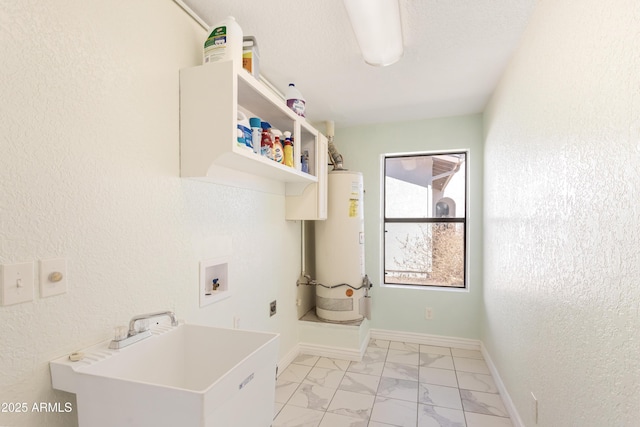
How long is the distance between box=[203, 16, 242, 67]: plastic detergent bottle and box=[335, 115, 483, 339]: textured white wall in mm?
2082

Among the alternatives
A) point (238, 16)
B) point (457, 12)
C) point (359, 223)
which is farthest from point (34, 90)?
point (359, 223)

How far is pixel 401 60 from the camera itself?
80.7 inches

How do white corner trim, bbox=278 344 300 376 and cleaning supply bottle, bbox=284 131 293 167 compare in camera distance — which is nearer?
cleaning supply bottle, bbox=284 131 293 167

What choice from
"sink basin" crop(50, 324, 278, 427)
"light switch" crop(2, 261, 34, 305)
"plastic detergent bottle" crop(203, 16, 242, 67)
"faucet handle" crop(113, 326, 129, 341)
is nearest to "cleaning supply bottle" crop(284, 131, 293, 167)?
"plastic detergent bottle" crop(203, 16, 242, 67)

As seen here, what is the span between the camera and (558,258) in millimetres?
1316

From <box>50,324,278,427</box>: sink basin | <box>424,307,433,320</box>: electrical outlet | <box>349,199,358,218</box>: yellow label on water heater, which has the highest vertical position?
<box>349,199,358,218</box>: yellow label on water heater

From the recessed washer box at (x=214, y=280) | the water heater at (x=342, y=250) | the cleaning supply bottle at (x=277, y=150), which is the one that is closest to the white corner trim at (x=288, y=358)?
the water heater at (x=342, y=250)

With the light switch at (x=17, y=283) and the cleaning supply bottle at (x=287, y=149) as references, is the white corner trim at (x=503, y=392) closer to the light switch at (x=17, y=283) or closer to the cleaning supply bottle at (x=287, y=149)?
Result: the cleaning supply bottle at (x=287, y=149)

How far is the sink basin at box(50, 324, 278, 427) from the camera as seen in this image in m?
0.87

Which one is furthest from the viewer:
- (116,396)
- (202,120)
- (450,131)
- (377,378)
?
(450,131)

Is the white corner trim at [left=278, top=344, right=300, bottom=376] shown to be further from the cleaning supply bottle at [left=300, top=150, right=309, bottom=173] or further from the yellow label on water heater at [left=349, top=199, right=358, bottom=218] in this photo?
the cleaning supply bottle at [left=300, top=150, right=309, bottom=173]

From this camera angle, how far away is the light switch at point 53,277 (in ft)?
3.11

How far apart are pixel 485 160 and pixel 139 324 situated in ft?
9.42

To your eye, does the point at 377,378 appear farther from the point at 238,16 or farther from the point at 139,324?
the point at 238,16
